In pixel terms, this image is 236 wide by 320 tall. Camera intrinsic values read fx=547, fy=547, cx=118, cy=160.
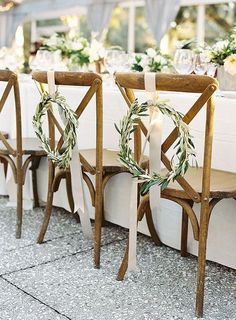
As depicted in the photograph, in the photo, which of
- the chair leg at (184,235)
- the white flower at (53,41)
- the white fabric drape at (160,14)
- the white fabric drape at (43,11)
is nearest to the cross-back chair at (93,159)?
the chair leg at (184,235)

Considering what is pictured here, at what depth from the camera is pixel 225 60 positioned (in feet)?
8.81

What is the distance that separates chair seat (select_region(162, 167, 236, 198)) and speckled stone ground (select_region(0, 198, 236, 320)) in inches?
17.8

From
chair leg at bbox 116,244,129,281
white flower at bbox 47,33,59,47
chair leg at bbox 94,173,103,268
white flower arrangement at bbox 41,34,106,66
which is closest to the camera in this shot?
chair leg at bbox 116,244,129,281

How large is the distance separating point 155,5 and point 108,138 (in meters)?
5.65

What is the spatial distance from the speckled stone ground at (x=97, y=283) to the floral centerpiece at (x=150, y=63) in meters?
0.99

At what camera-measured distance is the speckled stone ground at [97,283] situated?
2.14m

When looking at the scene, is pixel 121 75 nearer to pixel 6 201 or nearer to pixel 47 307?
pixel 47 307

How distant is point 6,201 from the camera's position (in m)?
3.78

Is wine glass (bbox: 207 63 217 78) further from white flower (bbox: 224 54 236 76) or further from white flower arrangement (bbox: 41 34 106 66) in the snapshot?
white flower arrangement (bbox: 41 34 106 66)

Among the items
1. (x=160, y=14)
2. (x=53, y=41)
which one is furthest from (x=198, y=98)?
(x=160, y=14)

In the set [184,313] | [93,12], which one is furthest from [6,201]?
[93,12]

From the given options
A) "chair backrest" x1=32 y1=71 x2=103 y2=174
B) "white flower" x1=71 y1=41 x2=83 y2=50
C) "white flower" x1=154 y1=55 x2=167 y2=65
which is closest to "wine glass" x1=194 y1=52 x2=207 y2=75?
"white flower" x1=154 y1=55 x2=167 y2=65

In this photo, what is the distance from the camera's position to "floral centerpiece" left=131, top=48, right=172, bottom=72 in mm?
3250

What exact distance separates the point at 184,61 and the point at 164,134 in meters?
0.49
